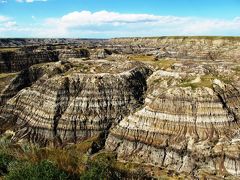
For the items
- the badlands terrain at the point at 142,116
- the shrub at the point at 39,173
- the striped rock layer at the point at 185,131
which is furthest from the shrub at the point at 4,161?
the striped rock layer at the point at 185,131

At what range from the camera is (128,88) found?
167000 mm

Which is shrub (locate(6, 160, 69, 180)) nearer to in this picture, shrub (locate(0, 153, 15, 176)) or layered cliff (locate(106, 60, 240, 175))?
shrub (locate(0, 153, 15, 176))

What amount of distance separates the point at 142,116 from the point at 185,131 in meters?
17.9

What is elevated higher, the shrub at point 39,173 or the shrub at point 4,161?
the shrub at point 39,173

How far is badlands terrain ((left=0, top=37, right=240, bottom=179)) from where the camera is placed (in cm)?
12544

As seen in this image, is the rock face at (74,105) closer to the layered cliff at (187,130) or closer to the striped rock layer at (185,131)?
the layered cliff at (187,130)

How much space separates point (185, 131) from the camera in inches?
5241

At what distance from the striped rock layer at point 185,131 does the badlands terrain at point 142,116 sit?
1.06ft

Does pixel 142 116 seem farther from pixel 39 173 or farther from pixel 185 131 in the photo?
pixel 39 173

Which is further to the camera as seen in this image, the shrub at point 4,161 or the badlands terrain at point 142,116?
the badlands terrain at point 142,116

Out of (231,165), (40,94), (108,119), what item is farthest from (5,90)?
(231,165)

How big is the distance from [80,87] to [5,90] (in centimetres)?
5428

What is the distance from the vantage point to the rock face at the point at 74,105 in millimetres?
153500

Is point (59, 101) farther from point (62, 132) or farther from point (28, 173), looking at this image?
point (28, 173)
